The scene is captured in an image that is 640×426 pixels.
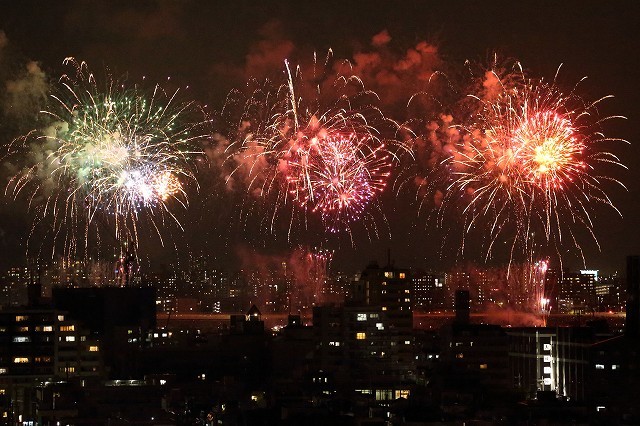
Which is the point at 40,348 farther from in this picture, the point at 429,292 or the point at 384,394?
the point at 429,292

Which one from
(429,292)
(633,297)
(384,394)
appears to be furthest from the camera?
(429,292)

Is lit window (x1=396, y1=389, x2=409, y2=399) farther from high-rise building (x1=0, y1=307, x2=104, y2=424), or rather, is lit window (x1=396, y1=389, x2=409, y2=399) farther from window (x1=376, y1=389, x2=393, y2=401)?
high-rise building (x1=0, y1=307, x2=104, y2=424)

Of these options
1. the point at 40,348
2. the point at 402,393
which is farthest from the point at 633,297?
the point at 40,348

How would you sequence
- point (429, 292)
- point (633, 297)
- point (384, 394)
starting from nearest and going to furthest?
1. point (633, 297)
2. point (384, 394)
3. point (429, 292)

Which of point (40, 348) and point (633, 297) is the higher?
point (633, 297)

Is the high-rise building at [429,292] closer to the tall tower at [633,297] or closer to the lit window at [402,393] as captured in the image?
the lit window at [402,393]

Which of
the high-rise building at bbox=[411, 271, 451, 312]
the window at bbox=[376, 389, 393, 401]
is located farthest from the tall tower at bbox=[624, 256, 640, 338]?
the high-rise building at bbox=[411, 271, 451, 312]

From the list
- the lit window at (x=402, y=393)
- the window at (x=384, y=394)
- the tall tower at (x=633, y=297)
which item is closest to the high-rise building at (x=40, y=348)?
the window at (x=384, y=394)

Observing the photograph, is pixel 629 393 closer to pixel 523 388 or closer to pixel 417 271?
pixel 523 388

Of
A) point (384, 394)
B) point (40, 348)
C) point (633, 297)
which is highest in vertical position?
point (633, 297)

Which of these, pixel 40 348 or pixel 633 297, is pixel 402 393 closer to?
pixel 633 297

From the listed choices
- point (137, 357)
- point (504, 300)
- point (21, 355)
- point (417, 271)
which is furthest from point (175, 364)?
point (417, 271)

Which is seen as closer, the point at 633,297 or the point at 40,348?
the point at 633,297
